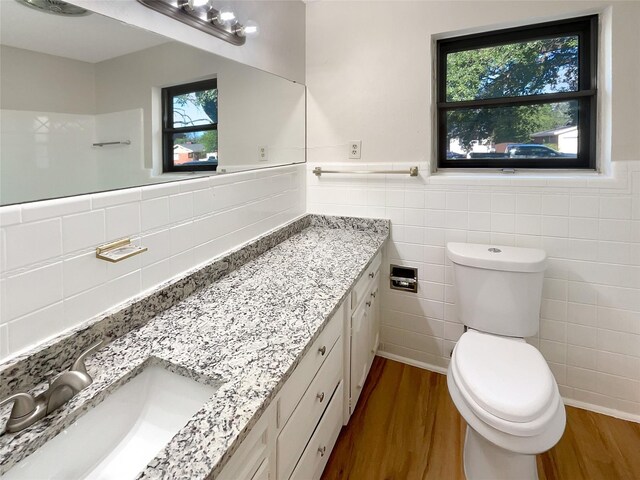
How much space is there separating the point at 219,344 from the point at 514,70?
6.44ft

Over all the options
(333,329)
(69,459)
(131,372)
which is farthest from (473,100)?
(69,459)

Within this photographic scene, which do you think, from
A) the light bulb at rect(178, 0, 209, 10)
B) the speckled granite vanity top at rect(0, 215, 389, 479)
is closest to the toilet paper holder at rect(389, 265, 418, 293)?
the speckled granite vanity top at rect(0, 215, 389, 479)

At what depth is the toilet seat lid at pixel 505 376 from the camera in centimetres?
118

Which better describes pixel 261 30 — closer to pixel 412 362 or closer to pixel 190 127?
pixel 190 127

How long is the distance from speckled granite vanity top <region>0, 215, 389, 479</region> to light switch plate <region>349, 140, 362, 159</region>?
0.72m

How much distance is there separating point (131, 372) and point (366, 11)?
6.70 ft

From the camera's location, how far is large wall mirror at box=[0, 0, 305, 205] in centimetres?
80

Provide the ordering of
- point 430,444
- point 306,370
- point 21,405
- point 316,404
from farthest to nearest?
point 430,444
point 316,404
point 306,370
point 21,405

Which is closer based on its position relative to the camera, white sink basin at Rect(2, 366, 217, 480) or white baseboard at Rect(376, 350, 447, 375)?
white sink basin at Rect(2, 366, 217, 480)

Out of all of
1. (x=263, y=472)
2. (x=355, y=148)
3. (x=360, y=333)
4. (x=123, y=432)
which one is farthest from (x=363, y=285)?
(x=123, y=432)

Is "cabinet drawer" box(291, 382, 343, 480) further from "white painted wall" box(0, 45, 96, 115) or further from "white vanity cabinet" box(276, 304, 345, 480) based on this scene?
"white painted wall" box(0, 45, 96, 115)

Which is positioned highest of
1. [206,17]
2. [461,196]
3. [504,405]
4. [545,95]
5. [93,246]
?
[206,17]

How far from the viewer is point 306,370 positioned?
105 centimetres

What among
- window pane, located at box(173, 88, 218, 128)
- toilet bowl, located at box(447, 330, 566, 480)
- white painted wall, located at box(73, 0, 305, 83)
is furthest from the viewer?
window pane, located at box(173, 88, 218, 128)
